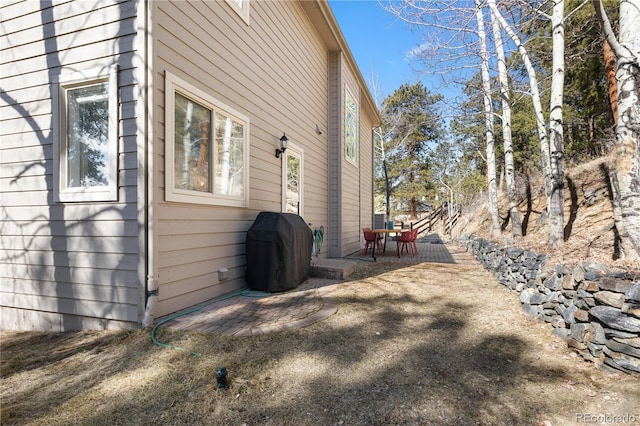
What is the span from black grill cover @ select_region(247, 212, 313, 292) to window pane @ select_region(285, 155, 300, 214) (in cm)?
171

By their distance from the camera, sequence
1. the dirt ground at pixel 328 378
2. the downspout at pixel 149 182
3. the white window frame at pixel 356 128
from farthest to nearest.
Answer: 1. the white window frame at pixel 356 128
2. the downspout at pixel 149 182
3. the dirt ground at pixel 328 378

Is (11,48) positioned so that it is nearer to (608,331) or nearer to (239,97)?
(239,97)

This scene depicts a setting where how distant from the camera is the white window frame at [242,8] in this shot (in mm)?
4522

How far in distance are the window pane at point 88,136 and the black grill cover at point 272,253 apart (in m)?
1.89

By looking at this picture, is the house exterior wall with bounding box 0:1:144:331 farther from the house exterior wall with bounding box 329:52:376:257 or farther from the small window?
the small window

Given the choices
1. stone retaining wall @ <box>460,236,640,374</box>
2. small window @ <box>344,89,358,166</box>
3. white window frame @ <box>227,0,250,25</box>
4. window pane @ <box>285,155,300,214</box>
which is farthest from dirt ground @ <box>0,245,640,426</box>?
small window @ <box>344,89,358,166</box>

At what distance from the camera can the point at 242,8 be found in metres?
4.78

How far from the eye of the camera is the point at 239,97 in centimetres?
467

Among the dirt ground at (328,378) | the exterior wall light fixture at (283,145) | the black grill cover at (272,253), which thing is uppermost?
the exterior wall light fixture at (283,145)

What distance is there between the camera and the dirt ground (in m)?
1.93

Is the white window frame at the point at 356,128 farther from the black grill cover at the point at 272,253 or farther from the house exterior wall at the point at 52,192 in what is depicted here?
the house exterior wall at the point at 52,192

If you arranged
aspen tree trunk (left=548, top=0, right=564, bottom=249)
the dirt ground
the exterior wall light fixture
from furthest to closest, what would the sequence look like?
the exterior wall light fixture < aspen tree trunk (left=548, top=0, right=564, bottom=249) < the dirt ground

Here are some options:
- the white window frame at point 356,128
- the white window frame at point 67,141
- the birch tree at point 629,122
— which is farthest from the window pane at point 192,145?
the white window frame at point 356,128

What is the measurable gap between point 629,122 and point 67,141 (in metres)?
6.17
